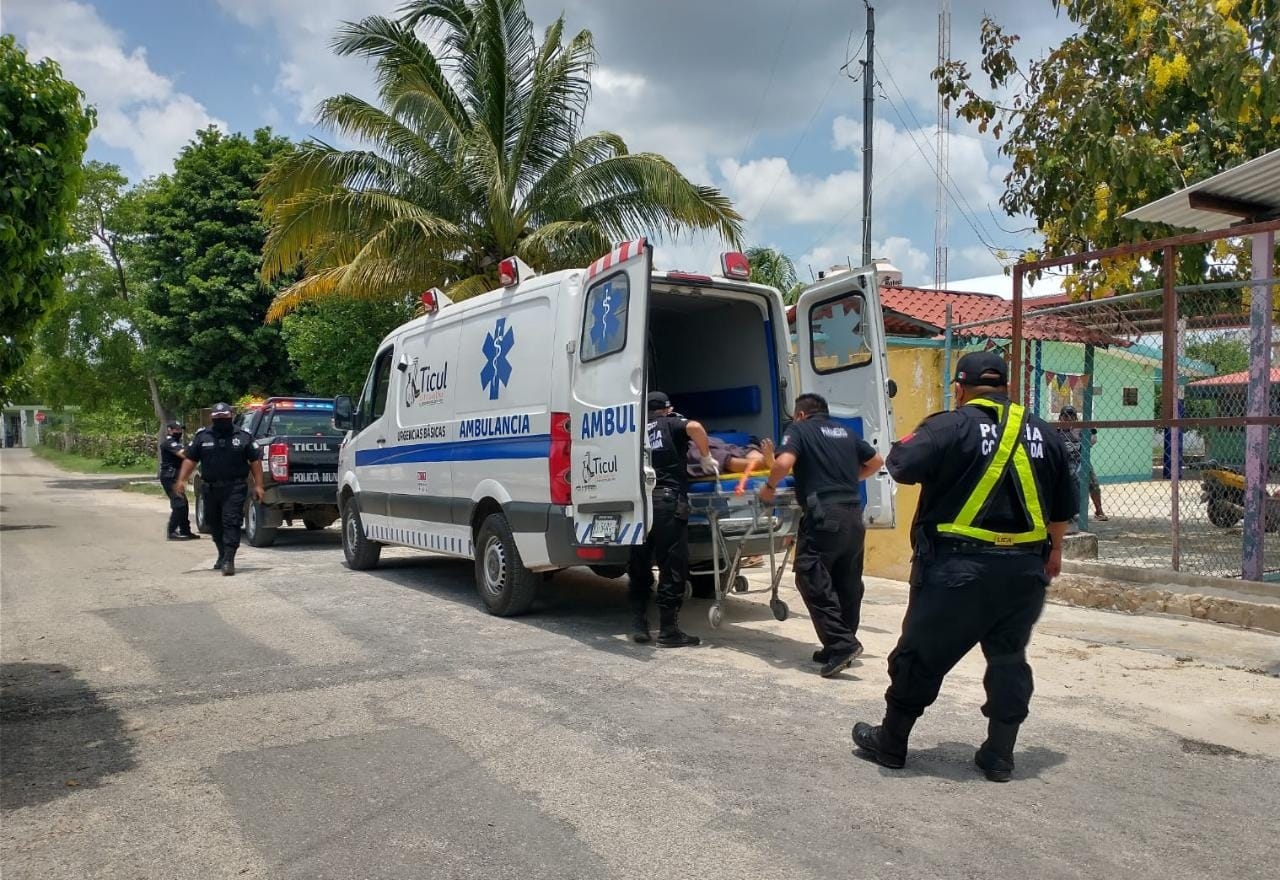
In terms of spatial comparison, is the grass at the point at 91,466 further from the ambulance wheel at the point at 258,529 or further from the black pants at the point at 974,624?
the black pants at the point at 974,624

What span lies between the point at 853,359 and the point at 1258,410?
9.81 ft

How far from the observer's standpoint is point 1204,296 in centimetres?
933

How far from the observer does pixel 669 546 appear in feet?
21.6

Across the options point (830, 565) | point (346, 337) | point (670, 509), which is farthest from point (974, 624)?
point (346, 337)

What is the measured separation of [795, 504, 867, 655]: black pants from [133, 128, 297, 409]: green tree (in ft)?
70.7

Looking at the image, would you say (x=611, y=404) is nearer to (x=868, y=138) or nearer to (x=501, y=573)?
(x=501, y=573)

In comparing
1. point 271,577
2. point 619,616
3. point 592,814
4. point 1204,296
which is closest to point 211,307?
point 271,577

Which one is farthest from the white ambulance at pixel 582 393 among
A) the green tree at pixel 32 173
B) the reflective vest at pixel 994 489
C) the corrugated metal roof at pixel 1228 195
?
the green tree at pixel 32 173

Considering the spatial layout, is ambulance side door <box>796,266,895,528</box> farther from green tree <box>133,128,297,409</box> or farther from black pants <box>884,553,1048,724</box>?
green tree <box>133,128,297,409</box>

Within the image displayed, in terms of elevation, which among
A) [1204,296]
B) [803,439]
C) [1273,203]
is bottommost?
[803,439]

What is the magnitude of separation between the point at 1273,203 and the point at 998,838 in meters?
6.95

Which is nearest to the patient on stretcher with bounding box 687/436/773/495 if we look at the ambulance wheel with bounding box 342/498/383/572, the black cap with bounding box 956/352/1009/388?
the black cap with bounding box 956/352/1009/388

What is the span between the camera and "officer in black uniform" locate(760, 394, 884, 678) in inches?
233

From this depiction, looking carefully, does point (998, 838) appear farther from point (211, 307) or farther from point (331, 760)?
point (211, 307)
